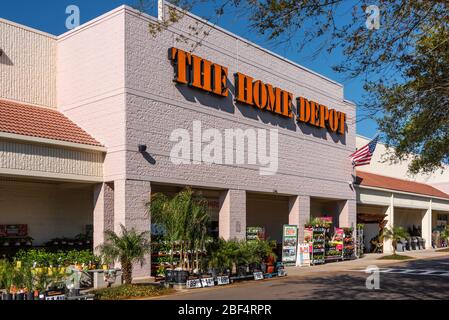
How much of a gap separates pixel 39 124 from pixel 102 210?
3652mm

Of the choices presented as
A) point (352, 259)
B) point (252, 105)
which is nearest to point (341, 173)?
point (352, 259)

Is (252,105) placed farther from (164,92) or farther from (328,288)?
(328,288)

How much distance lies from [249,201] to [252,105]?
6.63 metres

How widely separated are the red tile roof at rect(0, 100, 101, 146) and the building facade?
2.5 inches

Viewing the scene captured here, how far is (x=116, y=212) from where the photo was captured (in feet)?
64.9

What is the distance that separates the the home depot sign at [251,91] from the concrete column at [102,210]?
5.01m

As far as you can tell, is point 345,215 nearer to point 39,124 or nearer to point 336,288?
point 336,288

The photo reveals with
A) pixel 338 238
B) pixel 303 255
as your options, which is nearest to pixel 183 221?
pixel 303 255

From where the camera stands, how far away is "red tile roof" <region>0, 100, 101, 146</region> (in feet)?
60.6

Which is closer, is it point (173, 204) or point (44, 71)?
point (173, 204)

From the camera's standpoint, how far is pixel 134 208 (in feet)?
64.9

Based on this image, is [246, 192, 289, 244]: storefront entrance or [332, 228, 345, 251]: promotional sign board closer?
[246, 192, 289, 244]: storefront entrance

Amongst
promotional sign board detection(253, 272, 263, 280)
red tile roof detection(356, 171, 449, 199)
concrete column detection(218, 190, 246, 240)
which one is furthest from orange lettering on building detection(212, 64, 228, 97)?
red tile roof detection(356, 171, 449, 199)

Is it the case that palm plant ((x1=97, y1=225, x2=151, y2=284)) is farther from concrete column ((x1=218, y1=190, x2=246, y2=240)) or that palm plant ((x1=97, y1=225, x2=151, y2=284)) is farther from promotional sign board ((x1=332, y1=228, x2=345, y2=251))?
promotional sign board ((x1=332, y1=228, x2=345, y2=251))
